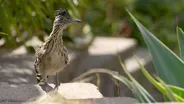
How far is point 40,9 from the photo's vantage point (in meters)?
5.72

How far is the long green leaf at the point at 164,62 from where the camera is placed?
3.20 meters

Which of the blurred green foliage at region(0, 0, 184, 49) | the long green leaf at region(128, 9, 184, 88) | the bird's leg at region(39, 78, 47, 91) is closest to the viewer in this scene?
the long green leaf at region(128, 9, 184, 88)

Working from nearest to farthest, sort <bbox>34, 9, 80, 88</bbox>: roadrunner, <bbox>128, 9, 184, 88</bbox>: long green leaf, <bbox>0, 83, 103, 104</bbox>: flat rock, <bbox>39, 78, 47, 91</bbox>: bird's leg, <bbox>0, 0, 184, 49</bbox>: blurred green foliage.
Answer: <bbox>128, 9, 184, 88</bbox>: long green leaf
<bbox>0, 83, 103, 104</bbox>: flat rock
<bbox>39, 78, 47, 91</bbox>: bird's leg
<bbox>34, 9, 80, 88</bbox>: roadrunner
<bbox>0, 0, 184, 49</bbox>: blurred green foliage

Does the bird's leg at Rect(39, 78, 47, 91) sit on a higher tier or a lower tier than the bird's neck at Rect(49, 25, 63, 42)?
lower

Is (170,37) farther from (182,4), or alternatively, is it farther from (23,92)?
(23,92)

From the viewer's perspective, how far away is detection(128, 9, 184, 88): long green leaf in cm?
320

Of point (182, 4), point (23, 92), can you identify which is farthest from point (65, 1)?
point (182, 4)

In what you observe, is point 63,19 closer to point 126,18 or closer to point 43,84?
point 43,84

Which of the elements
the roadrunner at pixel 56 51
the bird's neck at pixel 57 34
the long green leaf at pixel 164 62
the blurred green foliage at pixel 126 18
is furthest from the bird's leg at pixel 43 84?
the blurred green foliage at pixel 126 18

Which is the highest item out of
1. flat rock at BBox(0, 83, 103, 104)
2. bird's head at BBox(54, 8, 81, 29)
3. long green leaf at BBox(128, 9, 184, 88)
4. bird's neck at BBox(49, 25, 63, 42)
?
bird's head at BBox(54, 8, 81, 29)

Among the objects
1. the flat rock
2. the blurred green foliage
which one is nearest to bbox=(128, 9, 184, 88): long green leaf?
the flat rock

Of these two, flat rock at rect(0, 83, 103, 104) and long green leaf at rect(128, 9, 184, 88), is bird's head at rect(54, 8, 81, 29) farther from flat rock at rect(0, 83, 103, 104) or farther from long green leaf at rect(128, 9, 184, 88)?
long green leaf at rect(128, 9, 184, 88)

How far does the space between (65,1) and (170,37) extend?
11.6ft

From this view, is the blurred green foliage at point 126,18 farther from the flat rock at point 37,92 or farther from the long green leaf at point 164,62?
the long green leaf at point 164,62
